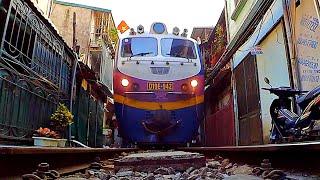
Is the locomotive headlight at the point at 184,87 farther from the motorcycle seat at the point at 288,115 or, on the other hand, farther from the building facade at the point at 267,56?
the motorcycle seat at the point at 288,115

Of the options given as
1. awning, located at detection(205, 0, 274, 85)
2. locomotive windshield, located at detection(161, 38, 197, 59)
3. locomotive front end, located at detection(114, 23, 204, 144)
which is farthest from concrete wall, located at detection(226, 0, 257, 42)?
locomotive front end, located at detection(114, 23, 204, 144)

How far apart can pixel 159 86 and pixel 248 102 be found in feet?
10.3

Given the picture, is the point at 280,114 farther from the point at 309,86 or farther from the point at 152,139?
the point at 152,139

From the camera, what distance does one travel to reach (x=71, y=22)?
1730cm

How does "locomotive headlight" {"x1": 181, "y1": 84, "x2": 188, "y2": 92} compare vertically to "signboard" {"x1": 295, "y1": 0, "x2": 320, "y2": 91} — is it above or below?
below

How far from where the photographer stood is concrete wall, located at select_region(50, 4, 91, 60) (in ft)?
56.6

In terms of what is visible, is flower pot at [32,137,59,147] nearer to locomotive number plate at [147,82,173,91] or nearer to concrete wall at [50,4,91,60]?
locomotive number plate at [147,82,173,91]

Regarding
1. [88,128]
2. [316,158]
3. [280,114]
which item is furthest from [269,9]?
[88,128]

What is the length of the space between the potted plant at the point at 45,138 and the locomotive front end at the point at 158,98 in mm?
1561

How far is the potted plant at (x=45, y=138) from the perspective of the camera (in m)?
5.56

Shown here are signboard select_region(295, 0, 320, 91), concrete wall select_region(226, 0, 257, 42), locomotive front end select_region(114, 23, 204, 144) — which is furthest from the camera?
concrete wall select_region(226, 0, 257, 42)

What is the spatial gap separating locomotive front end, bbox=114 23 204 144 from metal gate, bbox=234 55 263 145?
1687mm

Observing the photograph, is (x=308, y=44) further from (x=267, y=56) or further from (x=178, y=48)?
(x=178, y=48)

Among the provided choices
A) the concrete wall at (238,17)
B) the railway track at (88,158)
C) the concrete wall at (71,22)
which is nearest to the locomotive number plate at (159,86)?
the railway track at (88,158)
